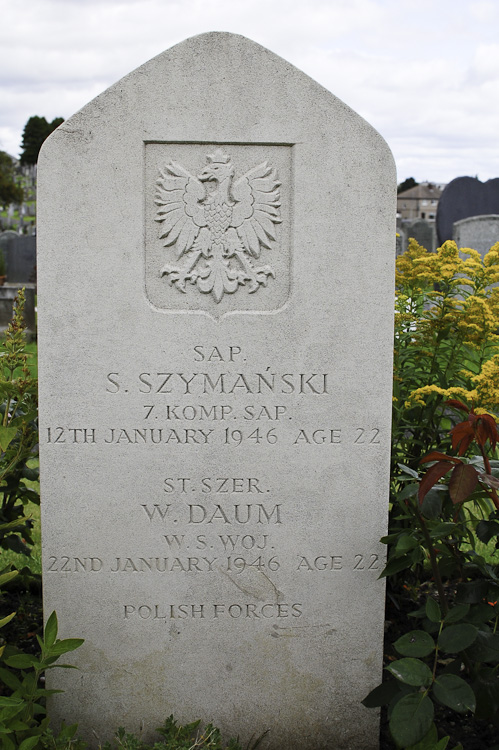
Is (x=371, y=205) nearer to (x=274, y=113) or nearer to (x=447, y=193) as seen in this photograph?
(x=274, y=113)

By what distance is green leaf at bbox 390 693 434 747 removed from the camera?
221cm

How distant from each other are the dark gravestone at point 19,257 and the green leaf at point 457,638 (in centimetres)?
2002

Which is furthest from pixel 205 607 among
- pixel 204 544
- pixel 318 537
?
pixel 318 537

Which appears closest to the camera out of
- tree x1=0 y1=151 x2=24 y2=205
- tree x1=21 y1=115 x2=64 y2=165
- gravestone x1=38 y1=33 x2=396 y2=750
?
gravestone x1=38 y1=33 x2=396 y2=750

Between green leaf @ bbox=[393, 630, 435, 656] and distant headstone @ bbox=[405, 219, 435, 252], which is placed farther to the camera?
distant headstone @ bbox=[405, 219, 435, 252]

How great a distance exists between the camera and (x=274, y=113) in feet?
8.77

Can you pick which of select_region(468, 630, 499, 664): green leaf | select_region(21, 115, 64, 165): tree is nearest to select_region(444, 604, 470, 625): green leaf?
select_region(468, 630, 499, 664): green leaf

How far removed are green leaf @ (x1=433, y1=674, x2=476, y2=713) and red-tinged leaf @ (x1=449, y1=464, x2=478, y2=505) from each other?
557 millimetres

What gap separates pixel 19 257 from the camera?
68.4 feet

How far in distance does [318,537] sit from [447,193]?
10543 millimetres

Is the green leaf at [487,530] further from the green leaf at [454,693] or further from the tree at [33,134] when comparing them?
the tree at [33,134]

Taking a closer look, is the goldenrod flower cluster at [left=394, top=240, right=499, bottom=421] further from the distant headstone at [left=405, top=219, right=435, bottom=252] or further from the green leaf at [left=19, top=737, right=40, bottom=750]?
the distant headstone at [left=405, top=219, right=435, bottom=252]

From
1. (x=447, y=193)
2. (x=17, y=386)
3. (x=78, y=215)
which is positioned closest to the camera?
(x=78, y=215)

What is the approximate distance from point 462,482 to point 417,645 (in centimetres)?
53
